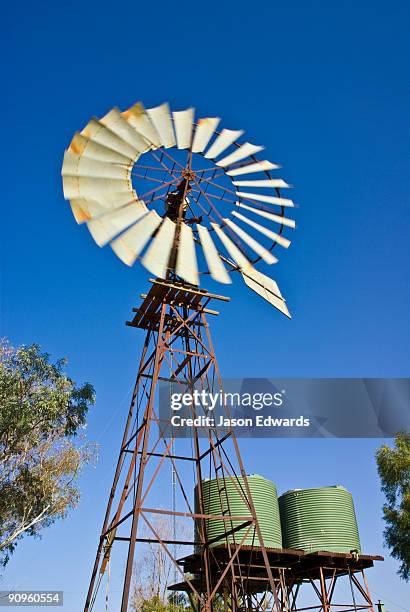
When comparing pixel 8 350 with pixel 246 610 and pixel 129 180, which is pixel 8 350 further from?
pixel 246 610

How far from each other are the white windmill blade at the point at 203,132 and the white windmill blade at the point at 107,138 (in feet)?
4.98

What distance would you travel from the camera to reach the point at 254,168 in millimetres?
14430

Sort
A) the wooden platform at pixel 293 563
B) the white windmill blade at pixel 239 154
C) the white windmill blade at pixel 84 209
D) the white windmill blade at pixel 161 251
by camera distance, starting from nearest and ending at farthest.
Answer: the white windmill blade at pixel 84 209 < the white windmill blade at pixel 161 251 < the white windmill blade at pixel 239 154 < the wooden platform at pixel 293 563

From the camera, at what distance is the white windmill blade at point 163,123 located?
41.8 feet

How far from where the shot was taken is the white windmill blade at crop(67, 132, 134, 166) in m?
→ 12.0

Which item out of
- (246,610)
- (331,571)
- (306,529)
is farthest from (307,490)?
(246,610)

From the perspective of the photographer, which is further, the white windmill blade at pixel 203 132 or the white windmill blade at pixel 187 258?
the white windmill blade at pixel 203 132

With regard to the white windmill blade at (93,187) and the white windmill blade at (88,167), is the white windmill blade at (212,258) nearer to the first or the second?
the white windmill blade at (93,187)

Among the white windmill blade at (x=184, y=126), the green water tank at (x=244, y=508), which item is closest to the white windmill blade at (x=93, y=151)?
the white windmill blade at (x=184, y=126)

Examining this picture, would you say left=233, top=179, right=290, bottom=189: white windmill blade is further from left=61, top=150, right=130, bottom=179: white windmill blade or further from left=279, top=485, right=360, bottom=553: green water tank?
left=279, top=485, right=360, bottom=553: green water tank

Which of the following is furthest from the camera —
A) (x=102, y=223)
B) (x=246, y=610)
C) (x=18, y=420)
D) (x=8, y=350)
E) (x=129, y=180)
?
(x=8, y=350)

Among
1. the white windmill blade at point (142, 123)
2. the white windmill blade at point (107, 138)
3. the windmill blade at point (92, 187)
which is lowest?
the windmill blade at point (92, 187)

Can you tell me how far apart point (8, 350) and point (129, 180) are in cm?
839

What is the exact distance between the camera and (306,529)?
59.3 ft
